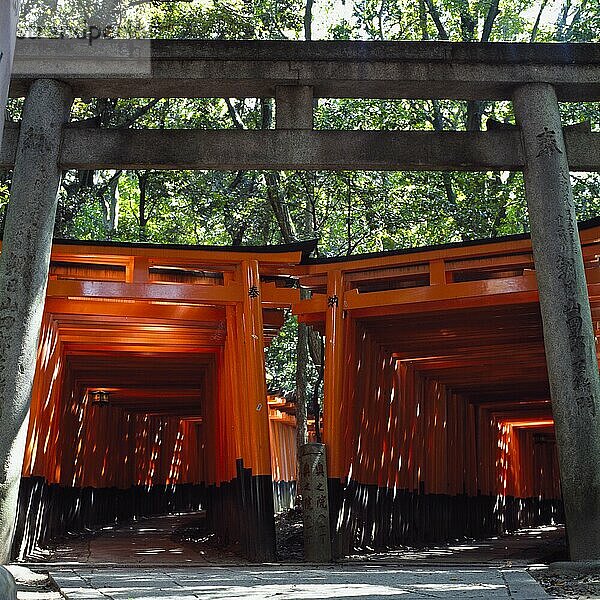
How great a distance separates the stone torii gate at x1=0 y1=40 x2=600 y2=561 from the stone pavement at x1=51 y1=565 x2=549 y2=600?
5.25 feet

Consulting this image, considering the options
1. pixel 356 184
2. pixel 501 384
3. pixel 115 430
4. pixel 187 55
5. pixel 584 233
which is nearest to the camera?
pixel 187 55

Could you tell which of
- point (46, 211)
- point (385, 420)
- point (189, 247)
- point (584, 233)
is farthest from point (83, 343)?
point (584, 233)

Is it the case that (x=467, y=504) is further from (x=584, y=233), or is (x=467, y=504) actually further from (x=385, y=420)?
(x=584, y=233)

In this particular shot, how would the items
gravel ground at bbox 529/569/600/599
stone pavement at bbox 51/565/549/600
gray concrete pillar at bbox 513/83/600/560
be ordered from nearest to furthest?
stone pavement at bbox 51/565/549/600 → gravel ground at bbox 529/569/600/599 → gray concrete pillar at bbox 513/83/600/560

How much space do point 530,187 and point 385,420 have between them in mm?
5257

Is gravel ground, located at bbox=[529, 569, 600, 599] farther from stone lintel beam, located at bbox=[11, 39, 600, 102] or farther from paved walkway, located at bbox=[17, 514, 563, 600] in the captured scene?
stone lintel beam, located at bbox=[11, 39, 600, 102]

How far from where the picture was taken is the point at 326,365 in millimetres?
9891

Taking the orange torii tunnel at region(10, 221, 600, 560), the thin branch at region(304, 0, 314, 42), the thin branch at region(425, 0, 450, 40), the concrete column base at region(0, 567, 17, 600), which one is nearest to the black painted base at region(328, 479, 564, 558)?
the orange torii tunnel at region(10, 221, 600, 560)

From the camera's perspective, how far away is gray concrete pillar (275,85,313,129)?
24.4 ft

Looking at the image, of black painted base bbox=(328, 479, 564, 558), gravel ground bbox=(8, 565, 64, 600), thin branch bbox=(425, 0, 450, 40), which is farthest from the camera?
thin branch bbox=(425, 0, 450, 40)

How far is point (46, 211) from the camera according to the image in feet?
22.7

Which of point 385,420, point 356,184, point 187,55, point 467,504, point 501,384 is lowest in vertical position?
point 467,504

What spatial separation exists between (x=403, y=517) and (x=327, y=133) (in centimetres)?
689

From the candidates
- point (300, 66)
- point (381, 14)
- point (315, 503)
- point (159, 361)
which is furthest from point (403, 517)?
point (381, 14)
